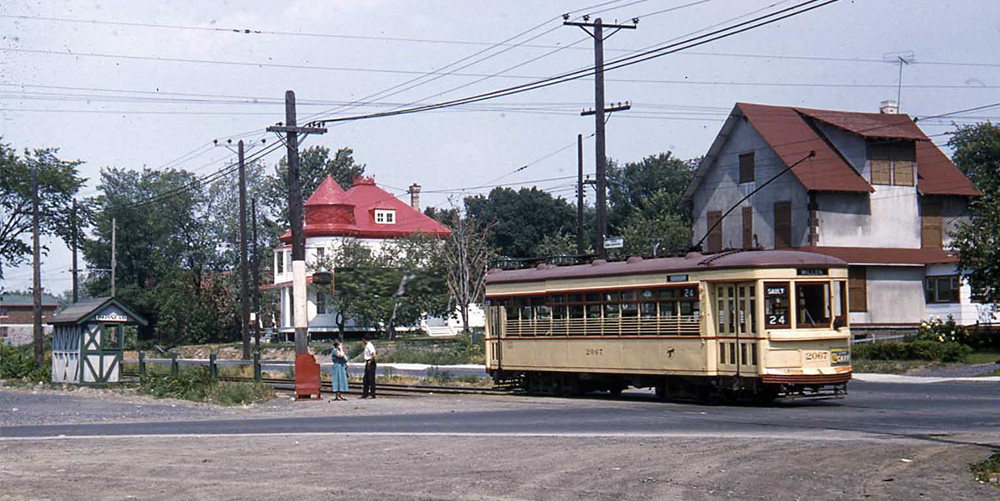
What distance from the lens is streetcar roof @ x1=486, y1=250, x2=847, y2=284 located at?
2239 centimetres

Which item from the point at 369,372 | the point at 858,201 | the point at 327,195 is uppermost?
the point at 327,195

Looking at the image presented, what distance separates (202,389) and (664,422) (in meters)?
14.6

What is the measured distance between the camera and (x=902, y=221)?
167ft

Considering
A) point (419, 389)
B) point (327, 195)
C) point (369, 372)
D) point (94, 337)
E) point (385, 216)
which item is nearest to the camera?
point (369, 372)

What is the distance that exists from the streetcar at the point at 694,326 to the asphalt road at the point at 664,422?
2.11ft

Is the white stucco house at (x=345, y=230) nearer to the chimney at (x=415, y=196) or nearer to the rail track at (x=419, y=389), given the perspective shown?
the chimney at (x=415, y=196)

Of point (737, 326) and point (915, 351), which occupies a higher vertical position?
point (737, 326)

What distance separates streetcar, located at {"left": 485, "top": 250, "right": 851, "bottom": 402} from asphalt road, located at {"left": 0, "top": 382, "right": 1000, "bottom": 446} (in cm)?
64

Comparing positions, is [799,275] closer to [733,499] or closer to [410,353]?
[733,499]

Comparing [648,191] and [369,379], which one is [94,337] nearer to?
[369,379]

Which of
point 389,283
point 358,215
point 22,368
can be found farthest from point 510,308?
point 358,215

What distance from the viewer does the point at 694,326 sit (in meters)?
23.3

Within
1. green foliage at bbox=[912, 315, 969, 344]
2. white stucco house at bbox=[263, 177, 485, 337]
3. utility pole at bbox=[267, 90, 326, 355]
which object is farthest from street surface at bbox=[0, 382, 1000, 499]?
white stucco house at bbox=[263, 177, 485, 337]

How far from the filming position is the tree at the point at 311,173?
337 ft
